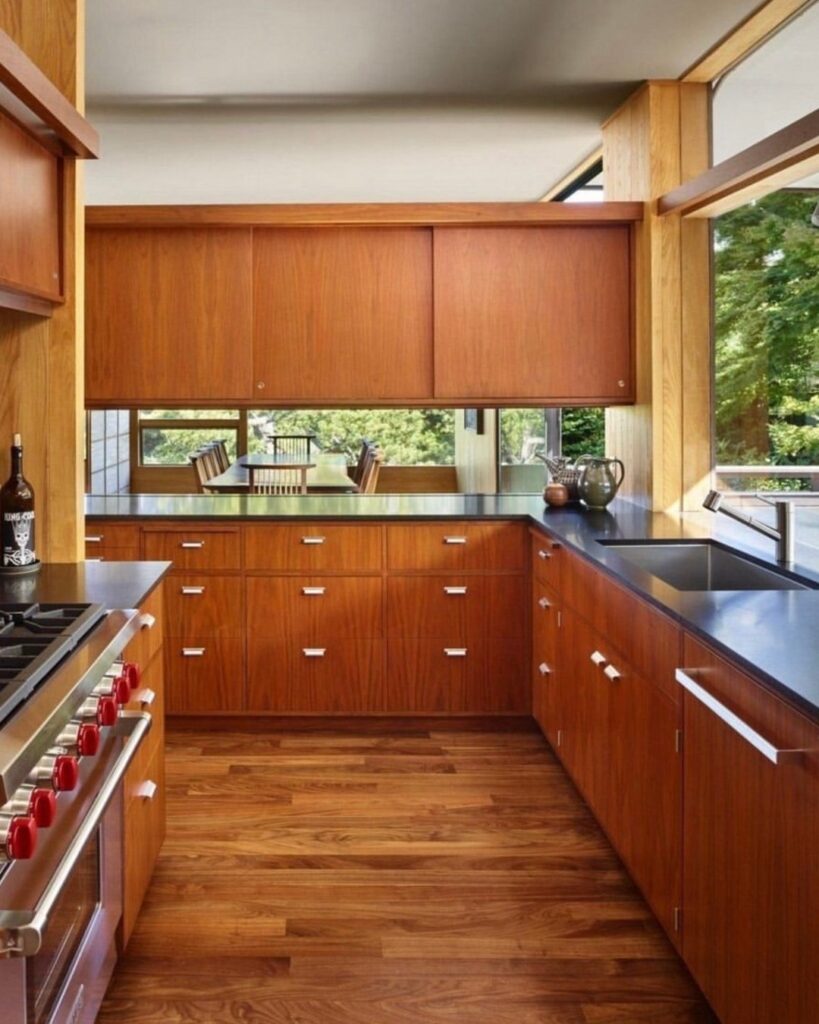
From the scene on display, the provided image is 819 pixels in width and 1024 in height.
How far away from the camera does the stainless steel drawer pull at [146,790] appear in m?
2.45

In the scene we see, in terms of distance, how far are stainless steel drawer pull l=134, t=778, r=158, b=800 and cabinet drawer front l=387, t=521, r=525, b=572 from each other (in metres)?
1.74

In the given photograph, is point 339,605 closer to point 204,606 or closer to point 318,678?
point 318,678

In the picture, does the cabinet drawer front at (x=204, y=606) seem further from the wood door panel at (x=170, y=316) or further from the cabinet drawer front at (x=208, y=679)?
the wood door panel at (x=170, y=316)

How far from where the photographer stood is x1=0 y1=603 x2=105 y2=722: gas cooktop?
167 cm

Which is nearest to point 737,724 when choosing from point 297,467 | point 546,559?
point 546,559

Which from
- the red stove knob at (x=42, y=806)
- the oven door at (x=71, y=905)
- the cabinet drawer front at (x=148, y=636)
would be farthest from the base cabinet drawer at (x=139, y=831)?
the red stove knob at (x=42, y=806)

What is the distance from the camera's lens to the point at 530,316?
4.43m

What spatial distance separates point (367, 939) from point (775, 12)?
2965 mm

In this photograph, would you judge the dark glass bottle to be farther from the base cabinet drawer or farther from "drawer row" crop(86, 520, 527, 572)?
"drawer row" crop(86, 520, 527, 572)

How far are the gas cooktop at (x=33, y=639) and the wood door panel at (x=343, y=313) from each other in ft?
7.46

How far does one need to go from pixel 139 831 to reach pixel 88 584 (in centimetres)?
61

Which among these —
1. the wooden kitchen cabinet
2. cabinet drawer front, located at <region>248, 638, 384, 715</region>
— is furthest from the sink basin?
cabinet drawer front, located at <region>248, 638, 384, 715</region>

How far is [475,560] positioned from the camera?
418 cm

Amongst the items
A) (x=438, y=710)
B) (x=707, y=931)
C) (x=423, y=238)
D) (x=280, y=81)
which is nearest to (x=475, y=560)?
(x=438, y=710)
